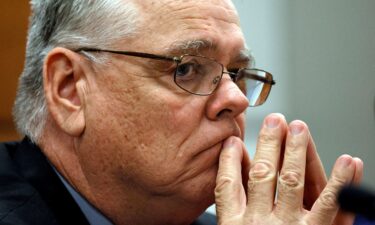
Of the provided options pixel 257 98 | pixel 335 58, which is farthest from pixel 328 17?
pixel 257 98

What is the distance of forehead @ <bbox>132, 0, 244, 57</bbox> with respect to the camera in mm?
1342

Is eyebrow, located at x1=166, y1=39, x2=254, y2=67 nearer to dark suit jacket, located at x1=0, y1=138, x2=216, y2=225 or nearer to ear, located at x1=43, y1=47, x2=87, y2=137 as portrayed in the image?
→ ear, located at x1=43, y1=47, x2=87, y2=137

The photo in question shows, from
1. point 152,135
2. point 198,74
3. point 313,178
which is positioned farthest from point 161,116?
point 313,178

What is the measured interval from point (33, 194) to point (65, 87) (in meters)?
0.28

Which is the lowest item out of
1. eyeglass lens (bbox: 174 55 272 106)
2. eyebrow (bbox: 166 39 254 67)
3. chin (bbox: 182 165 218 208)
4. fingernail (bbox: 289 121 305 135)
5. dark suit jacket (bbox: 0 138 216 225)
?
dark suit jacket (bbox: 0 138 216 225)

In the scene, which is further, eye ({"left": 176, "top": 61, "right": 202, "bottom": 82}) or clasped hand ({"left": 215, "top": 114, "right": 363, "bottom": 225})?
eye ({"left": 176, "top": 61, "right": 202, "bottom": 82})

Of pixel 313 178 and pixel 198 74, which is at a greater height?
pixel 198 74

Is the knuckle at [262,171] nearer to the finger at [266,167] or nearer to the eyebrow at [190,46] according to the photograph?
the finger at [266,167]

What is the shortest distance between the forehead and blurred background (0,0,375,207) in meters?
1.18

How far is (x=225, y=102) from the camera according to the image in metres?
1.33

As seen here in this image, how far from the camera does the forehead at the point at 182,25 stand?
4.40 ft

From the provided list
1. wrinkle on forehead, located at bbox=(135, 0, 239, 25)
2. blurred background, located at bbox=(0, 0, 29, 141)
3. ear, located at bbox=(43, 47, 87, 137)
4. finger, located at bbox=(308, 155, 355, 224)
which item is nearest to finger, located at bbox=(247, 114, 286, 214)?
finger, located at bbox=(308, 155, 355, 224)

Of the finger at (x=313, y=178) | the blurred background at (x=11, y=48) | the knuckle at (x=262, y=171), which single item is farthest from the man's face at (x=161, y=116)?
the blurred background at (x=11, y=48)

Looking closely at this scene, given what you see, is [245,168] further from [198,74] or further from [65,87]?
[65,87]
